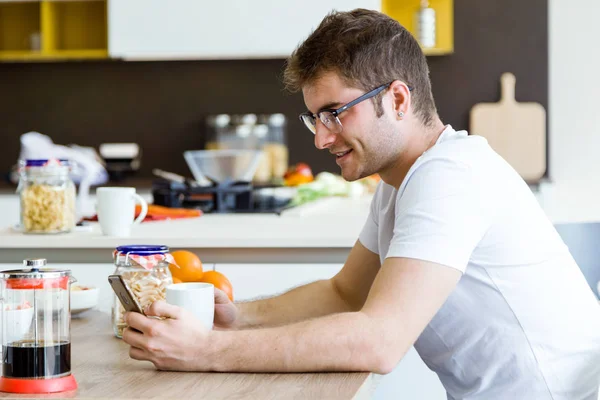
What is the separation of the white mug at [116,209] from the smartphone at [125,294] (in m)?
1.11

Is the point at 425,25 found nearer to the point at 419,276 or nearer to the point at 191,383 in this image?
the point at 419,276

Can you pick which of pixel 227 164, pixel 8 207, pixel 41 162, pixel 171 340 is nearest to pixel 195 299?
pixel 171 340

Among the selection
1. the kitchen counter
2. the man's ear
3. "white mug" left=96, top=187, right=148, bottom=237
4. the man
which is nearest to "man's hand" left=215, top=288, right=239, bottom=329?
the man

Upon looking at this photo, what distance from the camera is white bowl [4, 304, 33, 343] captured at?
3.89ft

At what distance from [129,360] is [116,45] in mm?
4050

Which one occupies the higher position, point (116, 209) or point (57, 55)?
point (57, 55)

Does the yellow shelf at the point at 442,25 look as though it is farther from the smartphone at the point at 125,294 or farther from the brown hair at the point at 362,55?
the smartphone at the point at 125,294

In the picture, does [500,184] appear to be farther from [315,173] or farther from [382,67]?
[315,173]

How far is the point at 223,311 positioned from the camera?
1634 mm

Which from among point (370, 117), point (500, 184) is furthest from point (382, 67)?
point (500, 184)

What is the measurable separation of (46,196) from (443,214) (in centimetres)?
148

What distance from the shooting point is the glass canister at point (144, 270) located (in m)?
1.47

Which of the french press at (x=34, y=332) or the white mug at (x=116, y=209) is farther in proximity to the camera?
the white mug at (x=116, y=209)

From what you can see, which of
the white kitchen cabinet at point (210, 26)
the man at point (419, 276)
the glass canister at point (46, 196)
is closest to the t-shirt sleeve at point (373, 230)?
the man at point (419, 276)
